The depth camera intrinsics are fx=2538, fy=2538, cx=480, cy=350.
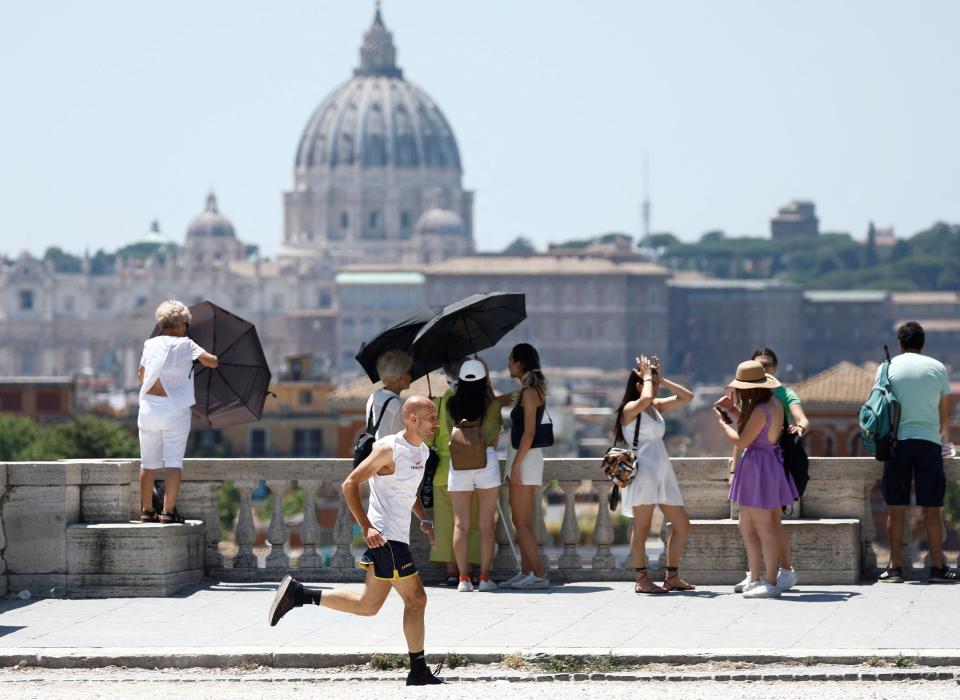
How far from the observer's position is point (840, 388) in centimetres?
5066

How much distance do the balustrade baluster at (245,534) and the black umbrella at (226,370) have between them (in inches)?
12.5

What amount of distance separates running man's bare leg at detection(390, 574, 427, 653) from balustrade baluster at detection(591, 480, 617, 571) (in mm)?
2700

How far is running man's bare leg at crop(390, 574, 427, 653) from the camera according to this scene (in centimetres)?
836

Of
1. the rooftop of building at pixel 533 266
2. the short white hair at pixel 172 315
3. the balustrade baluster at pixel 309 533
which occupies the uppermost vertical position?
the rooftop of building at pixel 533 266

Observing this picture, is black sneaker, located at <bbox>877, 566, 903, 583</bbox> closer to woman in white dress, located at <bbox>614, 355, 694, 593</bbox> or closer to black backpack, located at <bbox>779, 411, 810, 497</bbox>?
black backpack, located at <bbox>779, 411, 810, 497</bbox>

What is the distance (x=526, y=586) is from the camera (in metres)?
10.8

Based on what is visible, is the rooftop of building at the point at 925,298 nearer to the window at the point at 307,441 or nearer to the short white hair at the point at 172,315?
the window at the point at 307,441

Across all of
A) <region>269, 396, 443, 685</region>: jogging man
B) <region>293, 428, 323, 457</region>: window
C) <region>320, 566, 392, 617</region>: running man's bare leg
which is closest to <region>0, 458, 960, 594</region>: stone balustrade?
<region>320, 566, 392, 617</region>: running man's bare leg

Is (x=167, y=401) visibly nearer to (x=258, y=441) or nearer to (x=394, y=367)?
(x=394, y=367)

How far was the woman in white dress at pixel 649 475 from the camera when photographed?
34.5ft

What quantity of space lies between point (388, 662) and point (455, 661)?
23cm

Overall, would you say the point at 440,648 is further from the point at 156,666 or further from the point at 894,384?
the point at 894,384

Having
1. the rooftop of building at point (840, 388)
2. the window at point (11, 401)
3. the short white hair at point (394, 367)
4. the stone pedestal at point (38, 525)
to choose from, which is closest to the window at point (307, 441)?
the window at point (11, 401)

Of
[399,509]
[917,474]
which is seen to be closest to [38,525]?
[399,509]
